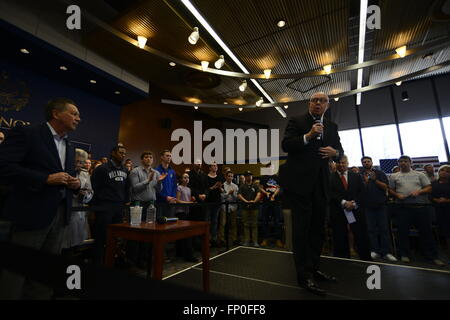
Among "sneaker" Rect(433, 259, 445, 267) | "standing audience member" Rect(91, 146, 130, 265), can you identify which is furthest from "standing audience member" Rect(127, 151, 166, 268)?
"sneaker" Rect(433, 259, 445, 267)

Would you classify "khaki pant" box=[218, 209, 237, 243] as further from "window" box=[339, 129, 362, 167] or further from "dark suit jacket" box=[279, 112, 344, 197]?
"window" box=[339, 129, 362, 167]

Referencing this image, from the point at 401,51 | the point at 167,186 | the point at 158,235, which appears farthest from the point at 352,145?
the point at 158,235

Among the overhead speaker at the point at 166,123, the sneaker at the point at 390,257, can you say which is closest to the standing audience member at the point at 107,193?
the sneaker at the point at 390,257

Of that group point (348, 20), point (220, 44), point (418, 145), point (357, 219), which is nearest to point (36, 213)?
point (357, 219)

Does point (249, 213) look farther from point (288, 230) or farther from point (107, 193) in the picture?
point (107, 193)

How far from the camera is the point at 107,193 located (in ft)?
9.00

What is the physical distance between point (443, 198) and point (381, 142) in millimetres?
5463

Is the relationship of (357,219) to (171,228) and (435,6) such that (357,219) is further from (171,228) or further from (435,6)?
(435,6)

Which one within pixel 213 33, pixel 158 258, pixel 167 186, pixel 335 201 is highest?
pixel 213 33

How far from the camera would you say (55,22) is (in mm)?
4332

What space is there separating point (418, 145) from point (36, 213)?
Answer: 1025 centimetres

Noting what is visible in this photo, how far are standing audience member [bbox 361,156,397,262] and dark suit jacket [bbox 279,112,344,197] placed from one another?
263 centimetres

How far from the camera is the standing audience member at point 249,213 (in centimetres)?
485

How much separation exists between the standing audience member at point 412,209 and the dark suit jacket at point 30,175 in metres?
4.61
